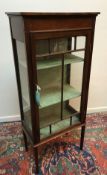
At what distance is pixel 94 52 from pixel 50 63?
848 millimetres

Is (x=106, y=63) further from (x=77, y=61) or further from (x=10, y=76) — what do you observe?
(x=10, y=76)

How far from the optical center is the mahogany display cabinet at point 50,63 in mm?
981

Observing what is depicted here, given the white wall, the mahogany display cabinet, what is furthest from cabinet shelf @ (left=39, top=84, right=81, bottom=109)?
the white wall

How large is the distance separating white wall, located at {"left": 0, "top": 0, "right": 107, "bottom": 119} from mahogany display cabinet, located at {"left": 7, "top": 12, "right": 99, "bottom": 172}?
0.47 m

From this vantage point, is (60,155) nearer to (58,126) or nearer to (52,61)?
(58,126)

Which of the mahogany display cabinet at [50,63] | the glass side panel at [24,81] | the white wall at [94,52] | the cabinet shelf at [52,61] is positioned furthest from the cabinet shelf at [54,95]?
the white wall at [94,52]

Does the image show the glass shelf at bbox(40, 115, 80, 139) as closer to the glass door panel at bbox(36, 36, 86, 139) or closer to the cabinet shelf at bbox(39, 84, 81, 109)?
the glass door panel at bbox(36, 36, 86, 139)

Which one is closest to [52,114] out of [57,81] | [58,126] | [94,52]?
[58,126]

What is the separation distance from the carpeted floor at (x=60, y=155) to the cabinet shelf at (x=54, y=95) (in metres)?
0.63

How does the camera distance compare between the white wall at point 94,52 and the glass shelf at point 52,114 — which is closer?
the glass shelf at point 52,114

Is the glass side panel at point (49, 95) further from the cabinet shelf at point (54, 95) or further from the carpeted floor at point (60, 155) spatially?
the carpeted floor at point (60, 155)

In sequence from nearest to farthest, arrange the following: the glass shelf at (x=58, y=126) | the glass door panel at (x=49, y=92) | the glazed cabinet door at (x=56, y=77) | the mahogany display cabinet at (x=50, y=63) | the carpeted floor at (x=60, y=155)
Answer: the mahogany display cabinet at (x=50, y=63)
the glazed cabinet door at (x=56, y=77)
the glass door panel at (x=49, y=92)
the glass shelf at (x=58, y=126)
the carpeted floor at (x=60, y=155)
